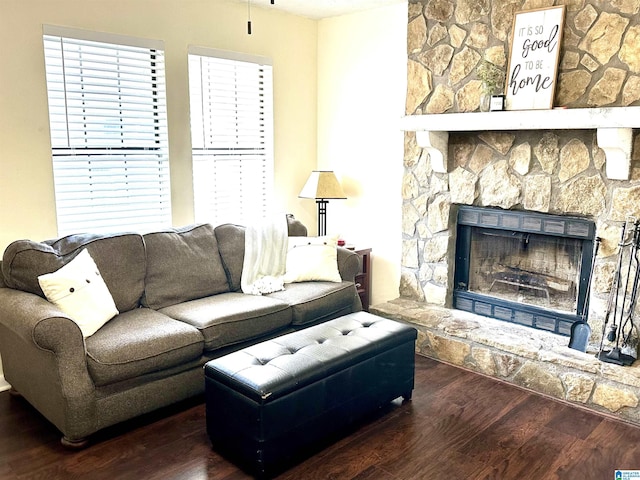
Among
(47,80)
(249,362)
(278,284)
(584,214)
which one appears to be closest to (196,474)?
(249,362)

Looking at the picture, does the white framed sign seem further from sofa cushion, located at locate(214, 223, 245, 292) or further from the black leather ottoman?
sofa cushion, located at locate(214, 223, 245, 292)

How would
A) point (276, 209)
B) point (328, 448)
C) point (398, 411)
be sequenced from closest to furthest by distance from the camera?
1. point (328, 448)
2. point (398, 411)
3. point (276, 209)

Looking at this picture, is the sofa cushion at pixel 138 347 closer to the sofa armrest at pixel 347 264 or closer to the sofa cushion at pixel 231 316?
the sofa cushion at pixel 231 316

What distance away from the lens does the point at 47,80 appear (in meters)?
3.35

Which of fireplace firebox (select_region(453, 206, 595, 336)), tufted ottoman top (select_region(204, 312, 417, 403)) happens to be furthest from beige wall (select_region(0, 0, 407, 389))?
tufted ottoman top (select_region(204, 312, 417, 403))

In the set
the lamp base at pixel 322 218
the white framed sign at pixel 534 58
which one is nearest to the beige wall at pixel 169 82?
the lamp base at pixel 322 218

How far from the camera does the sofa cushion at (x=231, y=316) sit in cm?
311

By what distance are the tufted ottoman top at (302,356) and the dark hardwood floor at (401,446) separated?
0.42 m

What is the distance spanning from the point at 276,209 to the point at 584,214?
8.14ft

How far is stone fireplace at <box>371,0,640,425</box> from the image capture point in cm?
313

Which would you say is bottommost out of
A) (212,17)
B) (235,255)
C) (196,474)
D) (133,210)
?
(196,474)

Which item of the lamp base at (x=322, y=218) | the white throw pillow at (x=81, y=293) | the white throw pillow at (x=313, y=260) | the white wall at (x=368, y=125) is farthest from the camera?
the lamp base at (x=322, y=218)

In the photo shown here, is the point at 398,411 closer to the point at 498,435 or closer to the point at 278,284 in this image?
the point at 498,435

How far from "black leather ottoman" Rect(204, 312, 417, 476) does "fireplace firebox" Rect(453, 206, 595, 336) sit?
1262 mm
